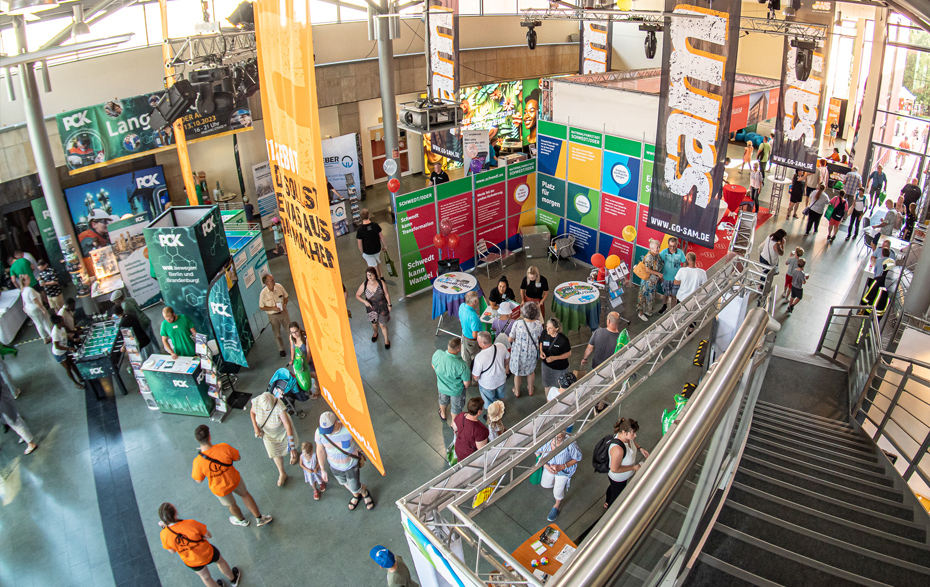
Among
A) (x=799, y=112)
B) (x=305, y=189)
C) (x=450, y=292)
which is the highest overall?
(x=305, y=189)

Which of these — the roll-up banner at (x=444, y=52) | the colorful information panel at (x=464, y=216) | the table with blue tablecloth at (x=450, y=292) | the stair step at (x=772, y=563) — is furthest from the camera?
the roll-up banner at (x=444, y=52)

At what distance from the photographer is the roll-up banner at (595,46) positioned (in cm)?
1457

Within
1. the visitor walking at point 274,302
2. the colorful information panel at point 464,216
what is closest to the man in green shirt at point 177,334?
the visitor walking at point 274,302

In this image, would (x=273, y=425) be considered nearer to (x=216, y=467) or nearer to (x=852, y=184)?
(x=216, y=467)

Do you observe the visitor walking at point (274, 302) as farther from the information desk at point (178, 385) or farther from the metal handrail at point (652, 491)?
the metal handrail at point (652, 491)

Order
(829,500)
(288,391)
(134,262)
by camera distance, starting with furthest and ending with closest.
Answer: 1. (134,262)
2. (288,391)
3. (829,500)

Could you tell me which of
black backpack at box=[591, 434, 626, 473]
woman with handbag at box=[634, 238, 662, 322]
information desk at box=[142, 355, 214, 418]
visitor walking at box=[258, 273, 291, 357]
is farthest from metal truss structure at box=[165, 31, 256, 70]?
black backpack at box=[591, 434, 626, 473]

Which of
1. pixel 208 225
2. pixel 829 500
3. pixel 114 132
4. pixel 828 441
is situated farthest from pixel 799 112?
pixel 114 132

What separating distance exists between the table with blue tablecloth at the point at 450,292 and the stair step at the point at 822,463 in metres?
4.80

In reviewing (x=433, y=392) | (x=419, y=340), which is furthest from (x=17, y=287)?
(x=433, y=392)

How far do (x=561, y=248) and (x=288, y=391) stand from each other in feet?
19.7

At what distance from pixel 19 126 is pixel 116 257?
9.00 feet

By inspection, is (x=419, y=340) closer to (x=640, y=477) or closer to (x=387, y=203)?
(x=387, y=203)

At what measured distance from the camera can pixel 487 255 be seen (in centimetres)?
1092
